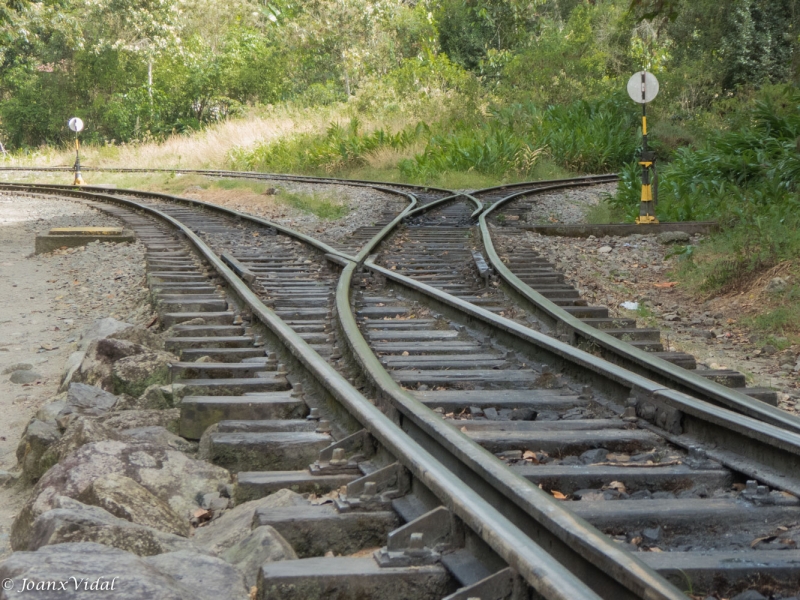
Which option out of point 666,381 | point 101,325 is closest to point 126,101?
point 101,325

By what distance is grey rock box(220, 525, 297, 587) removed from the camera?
2.51 m

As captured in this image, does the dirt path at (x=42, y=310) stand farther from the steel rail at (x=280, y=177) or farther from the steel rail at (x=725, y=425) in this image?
the steel rail at (x=280, y=177)

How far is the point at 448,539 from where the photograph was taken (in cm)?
254

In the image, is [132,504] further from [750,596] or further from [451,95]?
[451,95]

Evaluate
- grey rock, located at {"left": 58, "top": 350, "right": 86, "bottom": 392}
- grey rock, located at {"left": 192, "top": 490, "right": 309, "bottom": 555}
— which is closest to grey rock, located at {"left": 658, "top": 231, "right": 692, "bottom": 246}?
grey rock, located at {"left": 58, "top": 350, "right": 86, "bottom": 392}

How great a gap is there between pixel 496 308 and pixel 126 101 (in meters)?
40.3

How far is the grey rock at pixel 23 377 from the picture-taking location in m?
5.88

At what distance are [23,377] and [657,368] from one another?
3.92 m

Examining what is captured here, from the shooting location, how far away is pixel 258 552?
2.55 metres

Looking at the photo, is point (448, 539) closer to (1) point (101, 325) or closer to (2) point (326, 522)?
(2) point (326, 522)

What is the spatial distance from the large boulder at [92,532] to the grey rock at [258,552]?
0.22 m

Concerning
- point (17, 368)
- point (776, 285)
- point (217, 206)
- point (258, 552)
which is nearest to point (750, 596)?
point (258, 552)

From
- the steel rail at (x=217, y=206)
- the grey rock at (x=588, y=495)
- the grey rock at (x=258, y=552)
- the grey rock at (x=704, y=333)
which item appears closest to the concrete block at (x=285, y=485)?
the grey rock at (x=258, y=552)

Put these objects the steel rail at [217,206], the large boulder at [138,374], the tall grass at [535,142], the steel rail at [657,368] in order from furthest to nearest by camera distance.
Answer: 1. the tall grass at [535,142]
2. the steel rail at [217,206]
3. the large boulder at [138,374]
4. the steel rail at [657,368]
